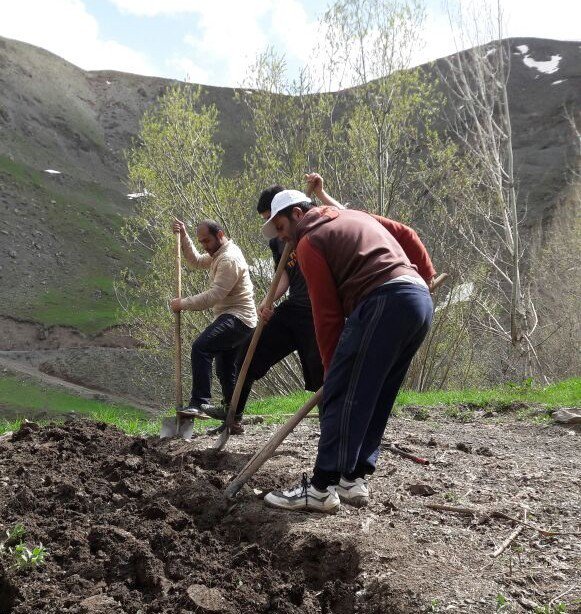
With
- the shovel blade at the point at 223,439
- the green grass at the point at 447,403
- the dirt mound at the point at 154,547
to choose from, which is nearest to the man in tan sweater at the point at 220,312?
the shovel blade at the point at 223,439

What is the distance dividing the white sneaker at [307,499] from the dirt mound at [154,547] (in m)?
0.09

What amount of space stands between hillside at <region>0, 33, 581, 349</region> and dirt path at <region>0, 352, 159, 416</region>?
21.7 ft

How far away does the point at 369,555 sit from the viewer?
316 cm

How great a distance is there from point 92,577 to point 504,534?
2.06 m

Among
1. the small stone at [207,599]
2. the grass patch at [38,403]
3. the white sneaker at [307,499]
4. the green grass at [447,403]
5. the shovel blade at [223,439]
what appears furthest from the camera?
the grass patch at [38,403]

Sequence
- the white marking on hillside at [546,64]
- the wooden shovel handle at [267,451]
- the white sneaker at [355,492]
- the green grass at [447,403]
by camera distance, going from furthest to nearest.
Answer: the white marking on hillside at [546,64]
the green grass at [447,403]
the wooden shovel handle at [267,451]
the white sneaker at [355,492]

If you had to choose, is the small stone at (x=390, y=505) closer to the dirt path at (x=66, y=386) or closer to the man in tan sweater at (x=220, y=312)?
the man in tan sweater at (x=220, y=312)

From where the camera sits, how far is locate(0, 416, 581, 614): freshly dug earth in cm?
289

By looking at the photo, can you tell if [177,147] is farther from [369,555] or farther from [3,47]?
[3,47]

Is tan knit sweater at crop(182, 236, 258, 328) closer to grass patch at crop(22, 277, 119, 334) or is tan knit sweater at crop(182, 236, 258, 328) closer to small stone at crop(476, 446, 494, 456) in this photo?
small stone at crop(476, 446, 494, 456)

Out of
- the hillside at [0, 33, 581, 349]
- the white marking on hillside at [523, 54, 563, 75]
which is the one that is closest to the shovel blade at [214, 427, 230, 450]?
the hillside at [0, 33, 581, 349]

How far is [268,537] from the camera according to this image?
3.60 metres

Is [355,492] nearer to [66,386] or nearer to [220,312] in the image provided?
[220,312]

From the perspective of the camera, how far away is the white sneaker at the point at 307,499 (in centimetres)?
374
